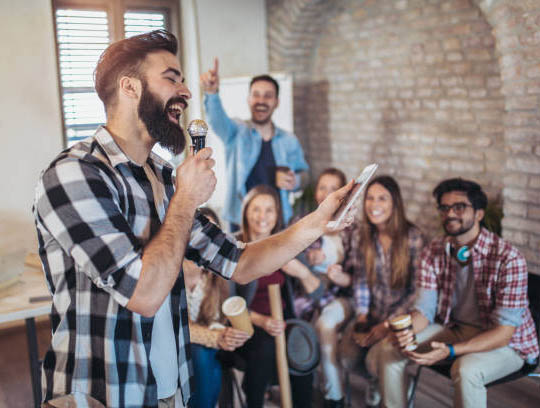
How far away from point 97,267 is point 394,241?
2221 millimetres

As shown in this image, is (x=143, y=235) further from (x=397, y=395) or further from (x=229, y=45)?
(x=229, y=45)

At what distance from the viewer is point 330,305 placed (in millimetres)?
3096

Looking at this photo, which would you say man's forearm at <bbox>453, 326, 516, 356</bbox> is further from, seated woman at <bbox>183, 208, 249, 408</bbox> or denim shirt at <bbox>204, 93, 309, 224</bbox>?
denim shirt at <bbox>204, 93, 309, 224</bbox>

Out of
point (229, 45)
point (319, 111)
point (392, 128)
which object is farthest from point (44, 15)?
point (392, 128)

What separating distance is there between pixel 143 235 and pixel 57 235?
0.21 meters

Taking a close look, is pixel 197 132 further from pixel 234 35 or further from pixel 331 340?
pixel 234 35

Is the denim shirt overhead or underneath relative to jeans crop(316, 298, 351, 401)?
overhead

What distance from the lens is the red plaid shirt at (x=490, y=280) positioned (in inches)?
96.2

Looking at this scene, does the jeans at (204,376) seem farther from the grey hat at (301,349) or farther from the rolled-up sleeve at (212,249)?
the rolled-up sleeve at (212,249)

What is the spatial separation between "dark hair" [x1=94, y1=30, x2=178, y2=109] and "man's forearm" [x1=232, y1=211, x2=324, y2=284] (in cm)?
→ 57

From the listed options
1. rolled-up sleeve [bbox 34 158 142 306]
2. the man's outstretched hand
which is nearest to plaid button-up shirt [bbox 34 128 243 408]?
rolled-up sleeve [bbox 34 158 142 306]

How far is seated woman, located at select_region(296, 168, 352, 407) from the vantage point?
2.88m

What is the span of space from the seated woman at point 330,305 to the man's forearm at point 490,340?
2.34 ft

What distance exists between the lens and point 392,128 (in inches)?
186
